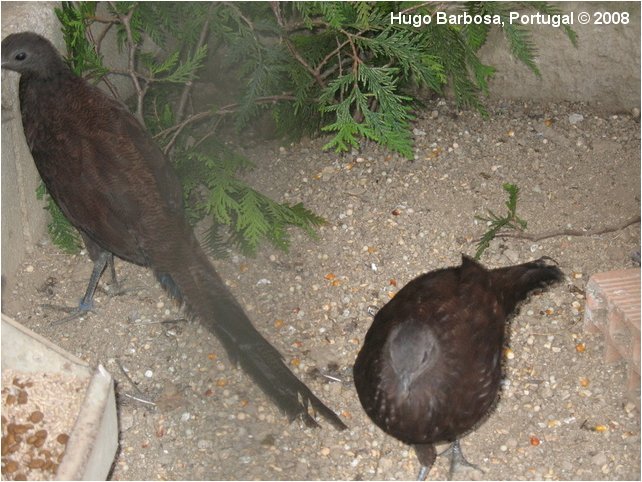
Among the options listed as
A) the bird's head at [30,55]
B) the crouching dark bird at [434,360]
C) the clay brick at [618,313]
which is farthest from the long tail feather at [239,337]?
the clay brick at [618,313]

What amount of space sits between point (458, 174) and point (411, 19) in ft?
2.77

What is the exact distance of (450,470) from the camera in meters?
3.80

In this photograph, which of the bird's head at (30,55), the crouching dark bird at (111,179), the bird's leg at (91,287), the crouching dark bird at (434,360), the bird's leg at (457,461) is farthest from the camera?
the bird's leg at (91,287)

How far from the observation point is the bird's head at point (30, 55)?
4.25m

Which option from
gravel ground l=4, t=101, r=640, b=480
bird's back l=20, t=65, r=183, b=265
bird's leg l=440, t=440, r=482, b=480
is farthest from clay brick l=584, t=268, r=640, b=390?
bird's back l=20, t=65, r=183, b=265

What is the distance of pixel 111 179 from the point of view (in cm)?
415

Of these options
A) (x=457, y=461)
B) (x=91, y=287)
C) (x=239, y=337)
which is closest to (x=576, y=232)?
(x=457, y=461)

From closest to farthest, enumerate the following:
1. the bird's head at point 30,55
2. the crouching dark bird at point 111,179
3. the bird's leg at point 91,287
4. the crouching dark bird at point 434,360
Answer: the crouching dark bird at point 434,360, the crouching dark bird at point 111,179, the bird's head at point 30,55, the bird's leg at point 91,287

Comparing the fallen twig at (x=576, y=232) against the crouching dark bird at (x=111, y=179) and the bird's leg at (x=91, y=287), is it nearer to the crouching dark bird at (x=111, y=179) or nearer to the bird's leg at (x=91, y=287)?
the crouching dark bird at (x=111, y=179)

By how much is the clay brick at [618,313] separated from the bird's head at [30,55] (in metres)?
2.63

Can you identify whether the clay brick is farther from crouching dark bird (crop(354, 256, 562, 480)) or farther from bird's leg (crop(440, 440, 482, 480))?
bird's leg (crop(440, 440, 482, 480))

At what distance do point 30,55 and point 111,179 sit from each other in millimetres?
708

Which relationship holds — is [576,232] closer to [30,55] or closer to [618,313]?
[618,313]

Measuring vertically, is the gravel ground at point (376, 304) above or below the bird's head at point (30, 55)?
below
